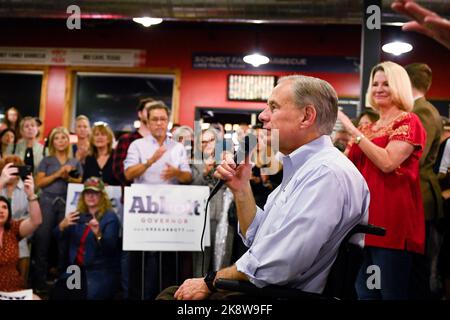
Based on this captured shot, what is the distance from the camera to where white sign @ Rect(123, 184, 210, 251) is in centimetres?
335

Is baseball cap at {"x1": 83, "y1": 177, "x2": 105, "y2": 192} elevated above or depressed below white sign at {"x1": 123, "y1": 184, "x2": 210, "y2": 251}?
above

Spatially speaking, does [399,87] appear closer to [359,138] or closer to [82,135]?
[359,138]

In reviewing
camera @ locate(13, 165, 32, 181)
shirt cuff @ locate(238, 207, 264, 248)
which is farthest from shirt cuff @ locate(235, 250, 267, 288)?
camera @ locate(13, 165, 32, 181)

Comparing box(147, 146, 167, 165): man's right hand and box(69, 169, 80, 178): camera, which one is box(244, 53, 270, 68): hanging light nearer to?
box(69, 169, 80, 178): camera

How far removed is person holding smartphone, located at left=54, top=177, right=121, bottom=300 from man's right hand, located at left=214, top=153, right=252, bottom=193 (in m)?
2.02

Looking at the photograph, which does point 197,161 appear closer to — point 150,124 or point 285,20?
point 150,124

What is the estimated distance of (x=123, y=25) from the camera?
7.29 meters

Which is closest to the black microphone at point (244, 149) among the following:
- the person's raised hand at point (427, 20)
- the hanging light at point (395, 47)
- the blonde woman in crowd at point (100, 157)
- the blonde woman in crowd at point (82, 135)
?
the person's raised hand at point (427, 20)

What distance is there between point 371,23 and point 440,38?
105 inches

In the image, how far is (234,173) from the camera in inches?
65.2

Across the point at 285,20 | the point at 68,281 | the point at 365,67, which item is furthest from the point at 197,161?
the point at 285,20

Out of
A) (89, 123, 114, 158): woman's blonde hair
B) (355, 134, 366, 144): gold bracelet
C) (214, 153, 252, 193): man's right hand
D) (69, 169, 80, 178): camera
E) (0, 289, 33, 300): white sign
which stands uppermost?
(89, 123, 114, 158): woman's blonde hair

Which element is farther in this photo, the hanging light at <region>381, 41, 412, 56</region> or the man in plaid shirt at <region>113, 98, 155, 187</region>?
the hanging light at <region>381, 41, 412, 56</region>
